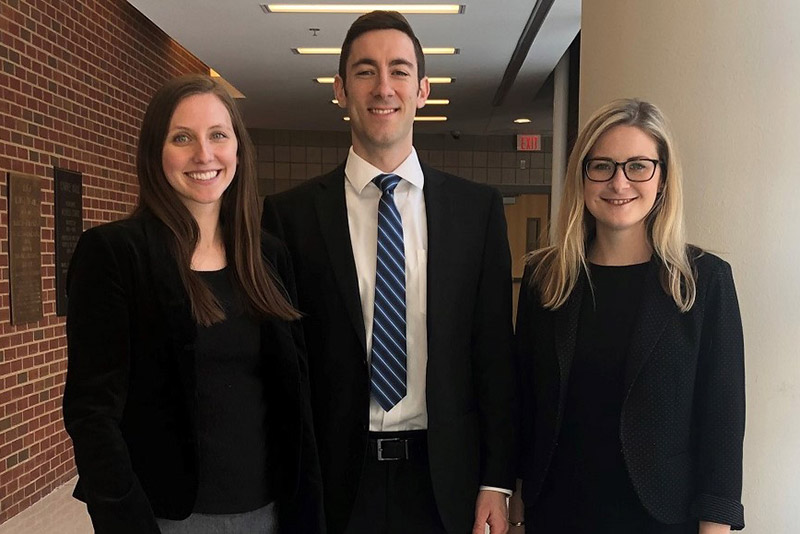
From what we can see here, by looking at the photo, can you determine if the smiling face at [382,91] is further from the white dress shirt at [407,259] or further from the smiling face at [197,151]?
the smiling face at [197,151]

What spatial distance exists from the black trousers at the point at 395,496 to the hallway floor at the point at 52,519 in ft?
7.90

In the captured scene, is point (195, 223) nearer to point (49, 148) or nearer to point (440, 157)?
point (49, 148)

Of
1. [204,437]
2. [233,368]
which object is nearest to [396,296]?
[233,368]

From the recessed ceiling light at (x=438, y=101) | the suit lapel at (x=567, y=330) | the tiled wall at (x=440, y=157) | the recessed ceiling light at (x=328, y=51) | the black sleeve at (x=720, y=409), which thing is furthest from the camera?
the tiled wall at (x=440, y=157)

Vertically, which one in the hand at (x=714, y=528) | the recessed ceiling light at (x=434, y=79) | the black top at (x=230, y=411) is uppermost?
the recessed ceiling light at (x=434, y=79)

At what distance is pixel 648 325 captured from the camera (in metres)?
1.57

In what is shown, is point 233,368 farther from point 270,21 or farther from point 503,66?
point 503,66

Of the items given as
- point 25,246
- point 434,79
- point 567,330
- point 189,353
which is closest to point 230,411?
point 189,353

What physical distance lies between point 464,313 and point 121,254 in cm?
82

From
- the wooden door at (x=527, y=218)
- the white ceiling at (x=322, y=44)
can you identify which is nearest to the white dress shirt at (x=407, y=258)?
the white ceiling at (x=322, y=44)

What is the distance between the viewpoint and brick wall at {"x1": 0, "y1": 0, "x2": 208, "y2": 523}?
3797 mm

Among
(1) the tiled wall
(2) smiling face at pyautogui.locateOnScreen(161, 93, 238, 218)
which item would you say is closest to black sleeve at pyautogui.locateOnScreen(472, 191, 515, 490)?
(2) smiling face at pyautogui.locateOnScreen(161, 93, 238, 218)

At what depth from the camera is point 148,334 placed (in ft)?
4.45

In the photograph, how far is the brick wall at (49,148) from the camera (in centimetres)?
380
